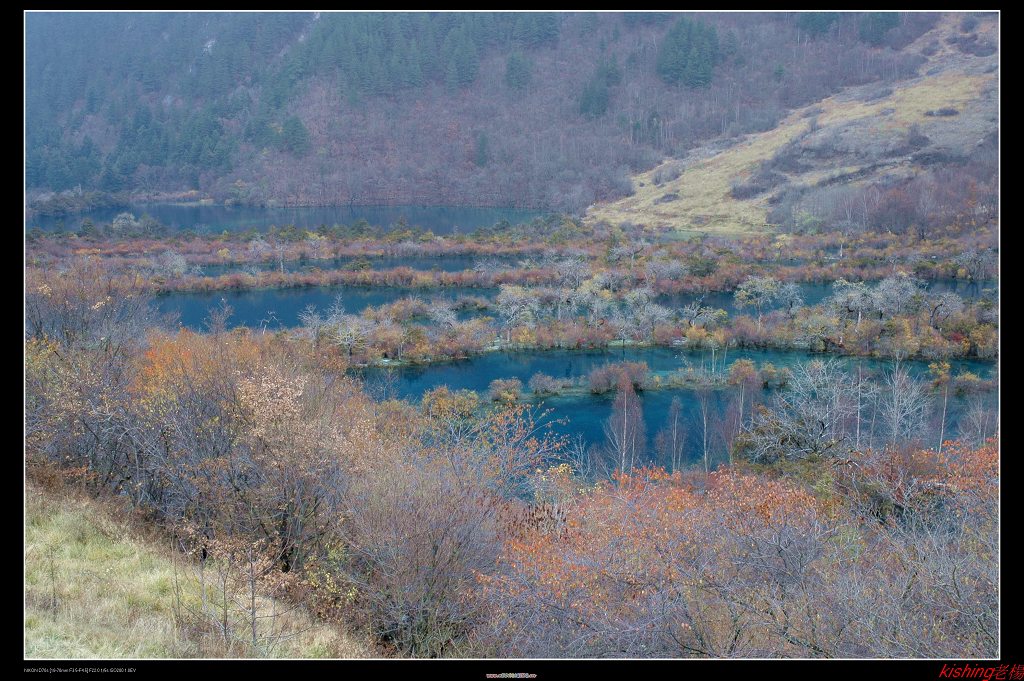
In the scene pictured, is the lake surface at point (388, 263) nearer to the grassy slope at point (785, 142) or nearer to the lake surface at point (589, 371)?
the grassy slope at point (785, 142)

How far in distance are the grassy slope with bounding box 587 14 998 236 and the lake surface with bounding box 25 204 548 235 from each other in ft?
38.8

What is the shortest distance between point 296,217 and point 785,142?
153 ft

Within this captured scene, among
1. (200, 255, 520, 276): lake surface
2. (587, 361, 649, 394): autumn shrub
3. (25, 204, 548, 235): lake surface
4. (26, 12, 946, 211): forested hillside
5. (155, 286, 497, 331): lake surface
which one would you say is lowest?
(587, 361, 649, 394): autumn shrub

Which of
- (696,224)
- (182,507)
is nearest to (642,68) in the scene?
(696,224)

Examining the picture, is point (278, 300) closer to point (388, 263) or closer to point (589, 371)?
point (388, 263)

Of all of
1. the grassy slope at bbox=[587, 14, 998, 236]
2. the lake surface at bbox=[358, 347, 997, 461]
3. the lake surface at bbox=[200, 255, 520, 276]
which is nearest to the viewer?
the lake surface at bbox=[358, 347, 997, 461]

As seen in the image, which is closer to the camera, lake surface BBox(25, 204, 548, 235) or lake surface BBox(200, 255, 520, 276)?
lake surface BBox(200, 255, 520, 276)

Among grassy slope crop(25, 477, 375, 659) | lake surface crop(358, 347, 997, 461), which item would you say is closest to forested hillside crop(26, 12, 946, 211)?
lake surface crop(358, 347, 997, 461)

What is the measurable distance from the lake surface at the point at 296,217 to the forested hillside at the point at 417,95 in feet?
16.3

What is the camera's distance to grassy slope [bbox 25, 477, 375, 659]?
224 inches

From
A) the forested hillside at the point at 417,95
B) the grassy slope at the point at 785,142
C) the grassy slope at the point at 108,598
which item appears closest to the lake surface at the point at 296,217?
the forested hillside at the point at 417,95

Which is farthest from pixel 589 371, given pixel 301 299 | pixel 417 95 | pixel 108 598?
pixel 417 95

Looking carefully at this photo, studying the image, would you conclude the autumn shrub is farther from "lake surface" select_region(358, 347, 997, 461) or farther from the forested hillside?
the forested hillside

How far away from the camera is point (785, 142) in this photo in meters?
67.1
